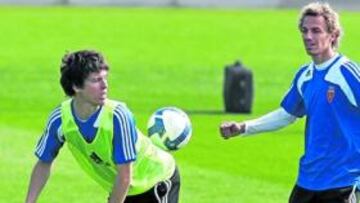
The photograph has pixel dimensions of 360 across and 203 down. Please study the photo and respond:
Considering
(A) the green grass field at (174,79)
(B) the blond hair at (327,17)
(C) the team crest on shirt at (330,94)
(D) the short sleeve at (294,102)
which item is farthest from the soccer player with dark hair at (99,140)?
(A) the green grass field at (174,79)

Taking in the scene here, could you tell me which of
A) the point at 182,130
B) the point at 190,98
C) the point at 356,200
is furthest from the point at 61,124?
the point at 190,98

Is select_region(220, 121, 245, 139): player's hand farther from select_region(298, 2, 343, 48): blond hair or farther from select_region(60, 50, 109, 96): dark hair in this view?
select_region(60, 50, 109, 96): dark hair

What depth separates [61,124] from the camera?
8.41m

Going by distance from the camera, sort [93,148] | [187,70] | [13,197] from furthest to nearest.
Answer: [187,70] < [13,197] < [93,148]

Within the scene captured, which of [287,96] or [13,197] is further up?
[287,96]

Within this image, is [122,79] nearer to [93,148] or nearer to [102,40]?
[102,40]

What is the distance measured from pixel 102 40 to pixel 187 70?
6.71m

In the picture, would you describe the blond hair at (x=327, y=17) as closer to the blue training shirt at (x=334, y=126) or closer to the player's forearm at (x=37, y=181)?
the blue training shirt at (x=334, y=126)

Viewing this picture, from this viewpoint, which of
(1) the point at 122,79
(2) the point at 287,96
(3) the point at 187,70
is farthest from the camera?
(3) the point at 187,70

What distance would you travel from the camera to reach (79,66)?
26.5 ft

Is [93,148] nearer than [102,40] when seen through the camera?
Yes

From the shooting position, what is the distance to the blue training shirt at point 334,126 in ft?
28.1

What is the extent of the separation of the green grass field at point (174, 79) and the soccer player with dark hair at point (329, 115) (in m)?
5.08

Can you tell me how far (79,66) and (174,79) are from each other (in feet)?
74.5
